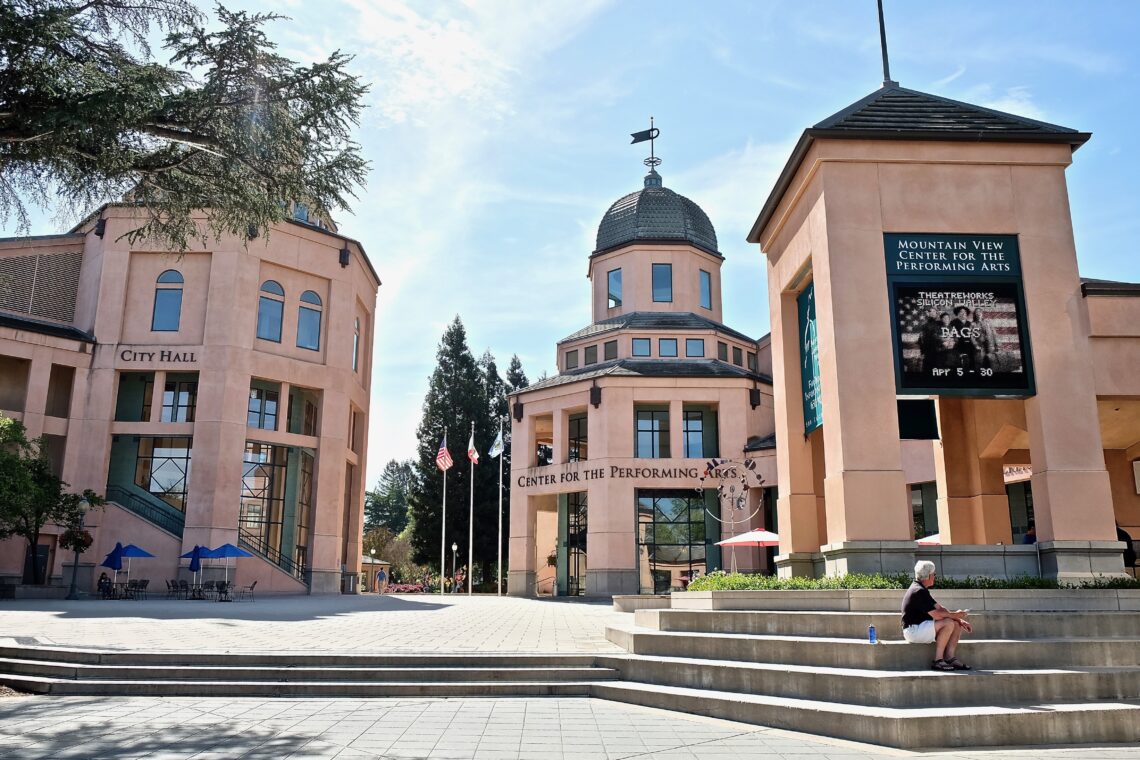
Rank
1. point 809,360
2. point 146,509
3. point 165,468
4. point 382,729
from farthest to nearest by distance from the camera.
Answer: point 165,468, point 146,509, point 809,360, point 382,729

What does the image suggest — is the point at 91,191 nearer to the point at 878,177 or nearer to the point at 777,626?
the point at 777,626

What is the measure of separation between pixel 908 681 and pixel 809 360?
27.2 ft

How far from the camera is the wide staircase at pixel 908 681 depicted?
8.07 metres

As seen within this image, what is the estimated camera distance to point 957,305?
13742 mm

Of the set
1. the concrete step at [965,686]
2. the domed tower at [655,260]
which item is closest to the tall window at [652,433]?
the domed tower at [655,260]

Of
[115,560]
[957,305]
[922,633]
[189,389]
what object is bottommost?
[922,633]

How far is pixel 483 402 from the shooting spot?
2329 inches

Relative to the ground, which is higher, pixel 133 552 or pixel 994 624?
pixel 133 552

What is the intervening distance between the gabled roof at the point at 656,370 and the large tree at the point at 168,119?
26.8 m

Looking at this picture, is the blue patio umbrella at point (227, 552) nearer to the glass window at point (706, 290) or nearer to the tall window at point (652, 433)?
the tall window at point (652, 433)

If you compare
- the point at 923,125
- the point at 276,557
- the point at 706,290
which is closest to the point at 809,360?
the point at 923,125

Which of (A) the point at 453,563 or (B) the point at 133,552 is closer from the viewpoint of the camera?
(B) the point at 133,552

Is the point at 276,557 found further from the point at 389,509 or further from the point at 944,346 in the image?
the point at 389,509

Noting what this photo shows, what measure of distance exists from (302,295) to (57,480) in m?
12.3
